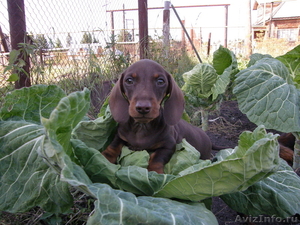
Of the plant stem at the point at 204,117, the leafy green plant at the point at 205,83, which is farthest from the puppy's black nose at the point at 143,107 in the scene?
the plant stem at the point at 204,117

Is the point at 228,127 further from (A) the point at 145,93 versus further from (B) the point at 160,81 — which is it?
(A) the point at 145,93

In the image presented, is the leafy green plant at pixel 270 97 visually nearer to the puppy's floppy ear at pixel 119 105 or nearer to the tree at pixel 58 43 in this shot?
the puppy's floppy ear at pixel 119 105

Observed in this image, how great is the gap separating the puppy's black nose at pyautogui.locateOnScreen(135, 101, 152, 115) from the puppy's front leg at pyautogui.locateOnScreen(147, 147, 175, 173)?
398mm

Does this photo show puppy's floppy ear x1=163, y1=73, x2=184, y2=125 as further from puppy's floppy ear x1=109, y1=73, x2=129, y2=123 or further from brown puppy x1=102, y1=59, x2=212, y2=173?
puppy's floppy ear x1=109, y1=73, x2=129, y2=123

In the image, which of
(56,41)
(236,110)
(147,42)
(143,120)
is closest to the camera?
(143,120)

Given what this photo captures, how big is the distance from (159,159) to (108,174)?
50 cm

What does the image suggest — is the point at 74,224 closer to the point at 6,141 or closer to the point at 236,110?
the point at 6,141

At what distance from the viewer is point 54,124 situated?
3.94ft

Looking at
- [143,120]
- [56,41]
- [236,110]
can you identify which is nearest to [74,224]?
[143,120]

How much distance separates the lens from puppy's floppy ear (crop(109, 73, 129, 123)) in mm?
2059

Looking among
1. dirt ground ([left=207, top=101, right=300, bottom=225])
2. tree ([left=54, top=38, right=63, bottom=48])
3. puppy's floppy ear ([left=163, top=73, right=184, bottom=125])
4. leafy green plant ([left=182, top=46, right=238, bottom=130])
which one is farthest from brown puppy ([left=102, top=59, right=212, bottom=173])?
tree ([left=54, top=38, right=63, bottom=48])

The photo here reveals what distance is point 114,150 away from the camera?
83.7 inches

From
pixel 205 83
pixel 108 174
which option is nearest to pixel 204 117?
pixel 205 83

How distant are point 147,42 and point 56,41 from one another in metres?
2.23
